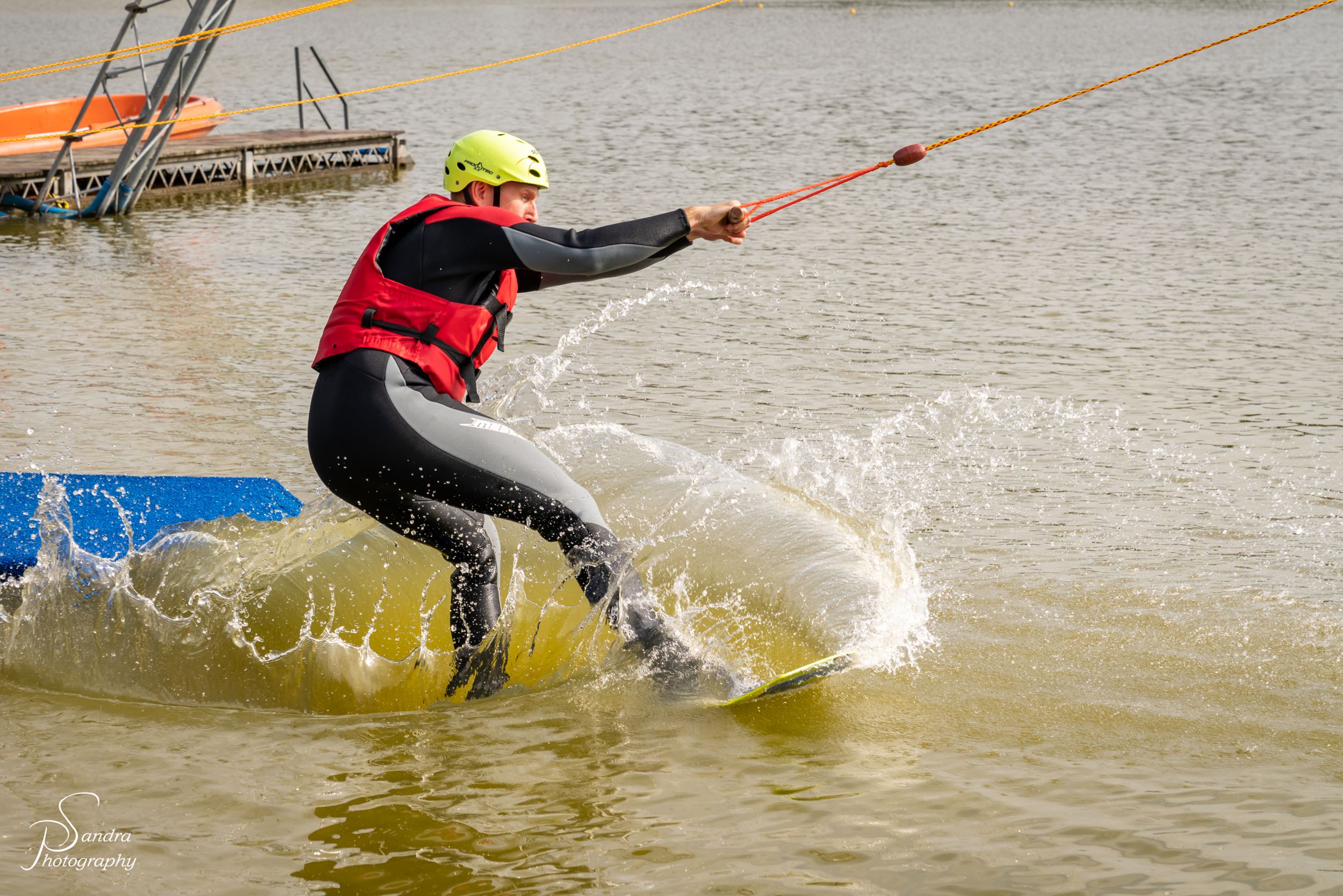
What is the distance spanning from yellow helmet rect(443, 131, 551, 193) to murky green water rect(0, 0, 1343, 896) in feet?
4.21

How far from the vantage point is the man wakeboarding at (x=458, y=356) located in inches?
162

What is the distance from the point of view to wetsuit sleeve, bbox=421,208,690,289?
13.3 feet

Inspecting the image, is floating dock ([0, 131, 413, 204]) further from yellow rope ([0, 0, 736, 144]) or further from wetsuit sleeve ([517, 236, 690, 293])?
wetsuit sleeve ([517, 236, 690, 293])

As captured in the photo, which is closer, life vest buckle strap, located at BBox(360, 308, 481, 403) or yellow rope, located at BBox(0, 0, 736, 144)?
life vest buckle strap, located at BBox(360, 308, 481, 403)

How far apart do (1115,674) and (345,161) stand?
1918 cm

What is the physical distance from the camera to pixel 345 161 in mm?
22109

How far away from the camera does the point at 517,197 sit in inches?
172

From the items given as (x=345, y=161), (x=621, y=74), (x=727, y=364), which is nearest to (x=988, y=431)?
(x=727, y=364)

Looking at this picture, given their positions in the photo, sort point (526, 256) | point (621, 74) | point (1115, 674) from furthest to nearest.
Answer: point (621, 74)
point (1115, 674)
point (526, 256)

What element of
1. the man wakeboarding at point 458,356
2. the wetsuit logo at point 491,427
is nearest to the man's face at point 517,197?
the man wakeboarding at point 458,356

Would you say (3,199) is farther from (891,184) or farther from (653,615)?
(653,615)

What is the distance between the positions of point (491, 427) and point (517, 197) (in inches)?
28.7

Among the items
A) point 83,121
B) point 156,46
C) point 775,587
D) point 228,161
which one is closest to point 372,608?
point 775,587

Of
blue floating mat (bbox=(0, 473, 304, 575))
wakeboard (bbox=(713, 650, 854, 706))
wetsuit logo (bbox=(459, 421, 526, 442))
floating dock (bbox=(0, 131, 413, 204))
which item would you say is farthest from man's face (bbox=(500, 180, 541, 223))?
floating dock (bbox=(0, 131, 413, 204))
